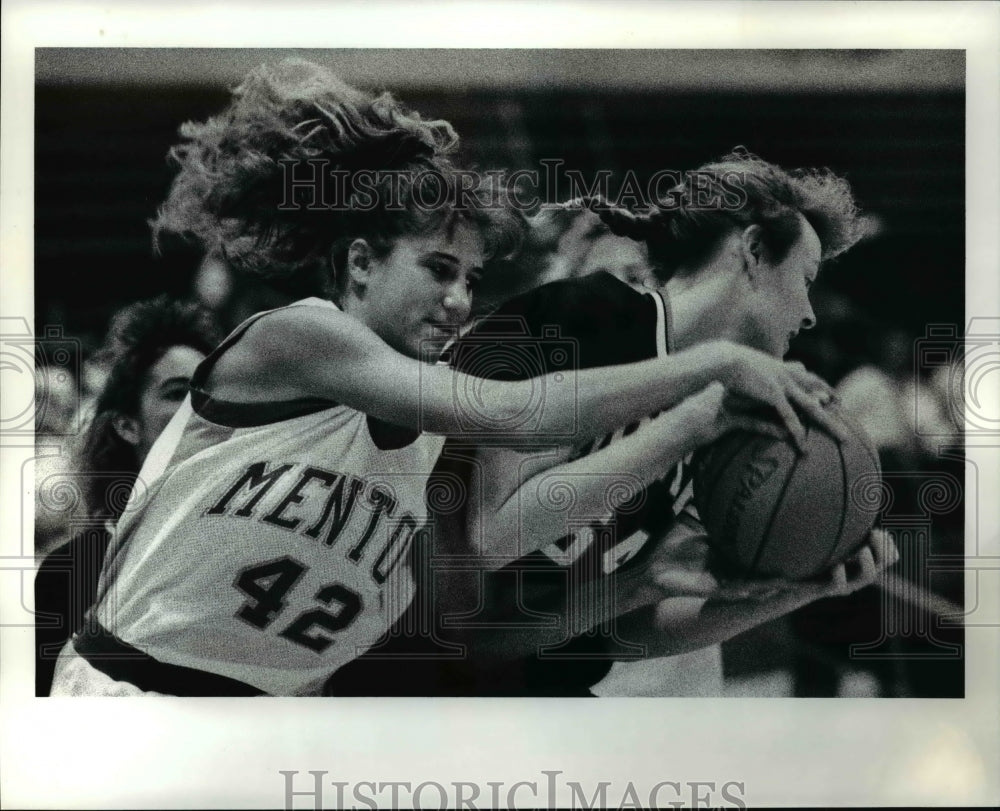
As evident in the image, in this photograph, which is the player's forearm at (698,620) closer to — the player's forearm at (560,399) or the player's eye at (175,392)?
the player's forearm at (560,399)

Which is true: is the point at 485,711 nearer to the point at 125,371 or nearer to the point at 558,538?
the point at 558,538

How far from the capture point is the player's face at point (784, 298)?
1.92m

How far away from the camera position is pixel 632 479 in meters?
1.91

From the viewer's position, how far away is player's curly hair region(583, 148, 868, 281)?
192cm

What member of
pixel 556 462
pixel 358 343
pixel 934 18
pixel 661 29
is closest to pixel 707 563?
pixel 556 462

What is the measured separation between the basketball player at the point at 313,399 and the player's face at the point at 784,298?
0.23 ft

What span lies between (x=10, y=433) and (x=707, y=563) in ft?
5.83

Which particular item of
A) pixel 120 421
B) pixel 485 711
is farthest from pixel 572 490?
pixel 120 421

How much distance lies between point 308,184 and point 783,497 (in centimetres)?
141

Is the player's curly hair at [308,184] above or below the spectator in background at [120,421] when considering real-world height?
above

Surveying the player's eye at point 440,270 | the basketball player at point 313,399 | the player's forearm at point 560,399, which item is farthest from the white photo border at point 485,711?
the player's forearm at point 560,399

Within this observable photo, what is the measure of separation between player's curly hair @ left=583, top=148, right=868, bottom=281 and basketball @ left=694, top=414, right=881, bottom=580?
1.51 ft

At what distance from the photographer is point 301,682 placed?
6.28ft

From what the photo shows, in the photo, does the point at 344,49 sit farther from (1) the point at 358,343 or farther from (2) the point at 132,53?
(1) the point at 358,343
